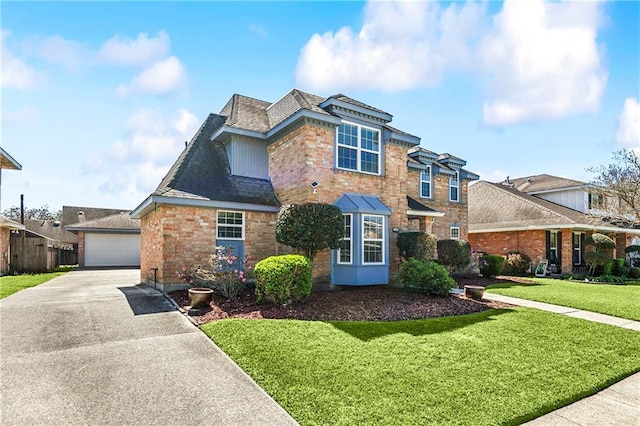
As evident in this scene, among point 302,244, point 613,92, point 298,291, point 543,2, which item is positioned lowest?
point 298,291

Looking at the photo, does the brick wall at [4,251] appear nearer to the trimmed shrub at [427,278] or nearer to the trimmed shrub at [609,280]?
the trimmed shrub at [427,278]

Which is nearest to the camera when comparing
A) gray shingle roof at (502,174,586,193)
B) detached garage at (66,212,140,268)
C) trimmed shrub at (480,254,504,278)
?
trimmed shrub at (480,254,504,278)

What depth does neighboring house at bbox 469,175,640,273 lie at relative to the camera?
21.1 meters

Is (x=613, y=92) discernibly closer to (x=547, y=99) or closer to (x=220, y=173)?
(x=547, y=99)

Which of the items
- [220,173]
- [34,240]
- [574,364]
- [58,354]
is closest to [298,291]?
[58,354]

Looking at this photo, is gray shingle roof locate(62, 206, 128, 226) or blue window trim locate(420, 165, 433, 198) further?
gray shingle roof locate(62, 206, 128, 226)

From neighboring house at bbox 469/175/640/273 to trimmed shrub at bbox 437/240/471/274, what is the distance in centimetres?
841

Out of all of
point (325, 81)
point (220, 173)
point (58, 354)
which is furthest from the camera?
point (325, 81)

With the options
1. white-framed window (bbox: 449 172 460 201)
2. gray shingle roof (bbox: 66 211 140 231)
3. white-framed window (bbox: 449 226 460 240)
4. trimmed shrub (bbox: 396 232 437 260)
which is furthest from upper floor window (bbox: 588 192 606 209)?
gray shingle roof (bbox: 66 211 140 231)

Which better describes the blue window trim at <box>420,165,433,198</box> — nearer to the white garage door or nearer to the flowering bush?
the flowering bush

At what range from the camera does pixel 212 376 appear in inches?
199

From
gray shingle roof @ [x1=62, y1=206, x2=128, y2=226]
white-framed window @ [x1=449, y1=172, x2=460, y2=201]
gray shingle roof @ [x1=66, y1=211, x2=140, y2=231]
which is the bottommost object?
gray shingle roof @ [x1=66, y1=211, x2=140, y2=231]

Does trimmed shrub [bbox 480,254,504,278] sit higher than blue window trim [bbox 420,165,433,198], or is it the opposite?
blue window trim [bbox 420,165,433,198]

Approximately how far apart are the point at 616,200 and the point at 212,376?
25.7 meters
